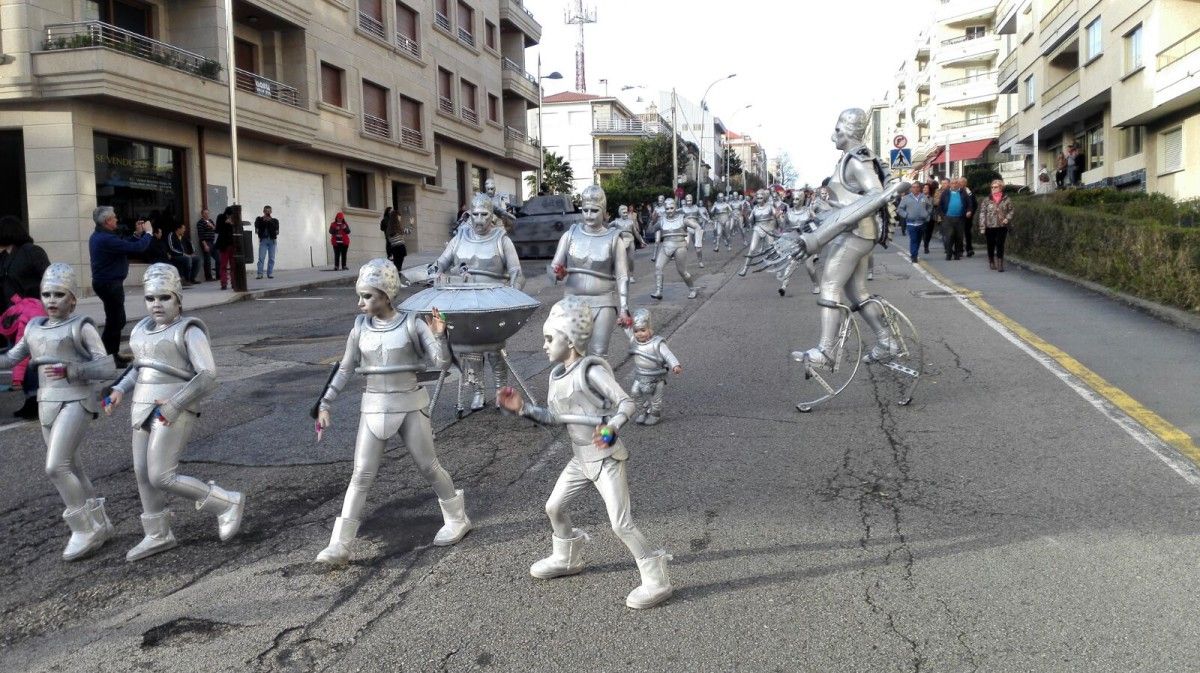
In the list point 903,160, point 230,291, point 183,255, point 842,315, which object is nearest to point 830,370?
point 842,315

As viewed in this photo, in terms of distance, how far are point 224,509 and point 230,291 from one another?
16372 millimetres

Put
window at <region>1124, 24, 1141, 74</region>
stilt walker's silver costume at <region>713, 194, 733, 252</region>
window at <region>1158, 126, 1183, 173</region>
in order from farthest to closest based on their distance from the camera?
stilt walker's silver costume at <region>713, 194, 733, 252</region> → window at <region>1124, 24, 1141, 74</region> → window at <region>1158, 126, 1183, 173</region>

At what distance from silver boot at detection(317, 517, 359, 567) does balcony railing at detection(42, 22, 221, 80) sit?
1818 centimetres

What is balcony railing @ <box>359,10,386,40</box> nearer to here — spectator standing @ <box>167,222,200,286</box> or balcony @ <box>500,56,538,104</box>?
spectator standing @ <box>167,222,200,286</box>

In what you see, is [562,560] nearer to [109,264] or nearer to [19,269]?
[19,269]

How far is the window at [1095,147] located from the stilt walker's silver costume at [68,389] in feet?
113

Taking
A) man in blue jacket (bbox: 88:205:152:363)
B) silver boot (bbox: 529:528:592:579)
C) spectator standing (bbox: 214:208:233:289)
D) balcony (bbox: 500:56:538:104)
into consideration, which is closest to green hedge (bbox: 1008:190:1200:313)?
silver boot (bbox: 529:528:592:579)

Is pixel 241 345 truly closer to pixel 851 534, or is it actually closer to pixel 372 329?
pixel 372 329

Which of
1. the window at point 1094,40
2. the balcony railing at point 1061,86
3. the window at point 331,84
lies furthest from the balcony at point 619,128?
the window at point 331,84

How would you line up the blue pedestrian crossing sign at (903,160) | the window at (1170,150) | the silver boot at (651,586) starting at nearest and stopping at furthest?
the silver boot at (651,586) < the blue pedestrian crossing sign at (903,160) < the window at (1170,150)

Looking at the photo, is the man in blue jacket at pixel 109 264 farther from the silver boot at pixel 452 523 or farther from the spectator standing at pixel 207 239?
the spectator standing at pixel 207 239

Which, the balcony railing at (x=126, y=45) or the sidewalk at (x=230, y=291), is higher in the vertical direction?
the balcony railing at (x=126, y=45)

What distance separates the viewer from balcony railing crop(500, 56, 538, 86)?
46188 mm

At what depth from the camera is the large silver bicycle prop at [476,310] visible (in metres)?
7.17
